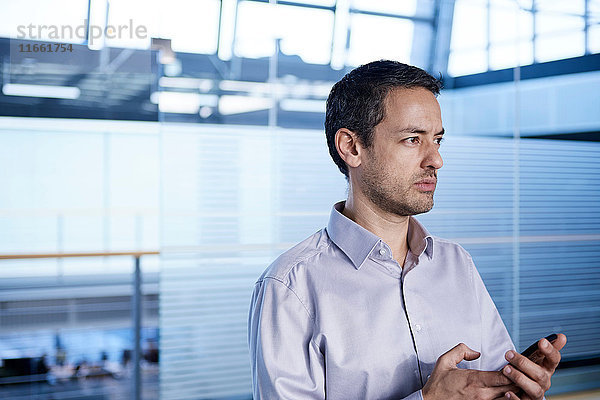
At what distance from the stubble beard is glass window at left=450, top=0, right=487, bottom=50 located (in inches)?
72.7

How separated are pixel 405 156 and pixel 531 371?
443 millimetres

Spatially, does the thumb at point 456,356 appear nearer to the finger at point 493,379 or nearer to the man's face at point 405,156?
the finger at point 493,379

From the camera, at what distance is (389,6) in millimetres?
2832

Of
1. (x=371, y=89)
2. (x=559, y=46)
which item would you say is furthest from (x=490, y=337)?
(x=559, y=46)

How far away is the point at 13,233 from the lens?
5031mm

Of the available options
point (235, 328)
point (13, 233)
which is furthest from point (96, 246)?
point (235, 328)

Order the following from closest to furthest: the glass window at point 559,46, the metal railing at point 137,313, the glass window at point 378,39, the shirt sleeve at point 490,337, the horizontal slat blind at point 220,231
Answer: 1. the shirt sleeve at point 490,337
2. the horizontal slat blind at point 220,231
3. the metal railing at point 137,313
4. the glass window at point 378,39
5. the glass window at point 559,46

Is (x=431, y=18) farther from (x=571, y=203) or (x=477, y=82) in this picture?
(x=571, y=203)

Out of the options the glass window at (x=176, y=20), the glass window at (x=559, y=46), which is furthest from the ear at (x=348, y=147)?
the glass window at (x=559, y=46)

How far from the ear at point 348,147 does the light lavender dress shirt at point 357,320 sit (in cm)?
11

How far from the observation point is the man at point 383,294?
3.72 feet

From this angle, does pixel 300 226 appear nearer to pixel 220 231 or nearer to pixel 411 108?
pixel 220 231

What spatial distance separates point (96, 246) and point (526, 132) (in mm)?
5636

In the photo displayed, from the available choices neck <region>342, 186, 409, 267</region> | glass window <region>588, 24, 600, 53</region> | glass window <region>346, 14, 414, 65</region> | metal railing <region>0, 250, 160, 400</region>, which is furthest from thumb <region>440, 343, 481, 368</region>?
glass window <region>588, 24, 600, 53</region>
